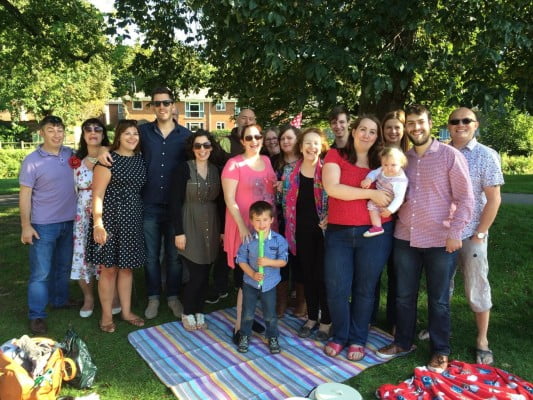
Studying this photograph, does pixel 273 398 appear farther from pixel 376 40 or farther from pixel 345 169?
pixel 376 40

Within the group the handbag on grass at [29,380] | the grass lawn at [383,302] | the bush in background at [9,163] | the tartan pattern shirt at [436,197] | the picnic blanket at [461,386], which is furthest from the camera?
the bush in background at [9,163]

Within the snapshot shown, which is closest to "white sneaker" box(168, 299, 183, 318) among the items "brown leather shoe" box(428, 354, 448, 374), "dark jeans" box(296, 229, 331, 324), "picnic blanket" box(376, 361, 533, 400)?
"dark jeans" box(296, 229, 331, 324)

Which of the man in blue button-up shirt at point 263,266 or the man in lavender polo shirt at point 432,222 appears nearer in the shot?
the man in lavender polo shirt at point 432,222

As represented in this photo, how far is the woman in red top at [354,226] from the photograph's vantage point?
11.1 feet

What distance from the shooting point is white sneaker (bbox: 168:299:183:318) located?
15.3 feet

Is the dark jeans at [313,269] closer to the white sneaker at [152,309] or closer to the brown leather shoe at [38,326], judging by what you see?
the white sneaker at [152,309]

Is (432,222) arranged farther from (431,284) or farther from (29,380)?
(29,380)

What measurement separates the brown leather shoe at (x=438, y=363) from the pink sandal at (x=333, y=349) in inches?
29.9

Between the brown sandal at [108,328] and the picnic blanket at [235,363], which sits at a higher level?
the brown sandal at [108,328]

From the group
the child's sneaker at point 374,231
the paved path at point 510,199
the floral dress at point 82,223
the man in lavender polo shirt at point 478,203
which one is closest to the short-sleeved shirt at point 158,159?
the floral dress at point 82,223

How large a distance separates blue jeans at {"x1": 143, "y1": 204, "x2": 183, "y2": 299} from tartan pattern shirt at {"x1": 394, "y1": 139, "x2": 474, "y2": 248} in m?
2.47

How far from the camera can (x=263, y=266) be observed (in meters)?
3.67

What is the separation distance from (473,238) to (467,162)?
2.06 ft

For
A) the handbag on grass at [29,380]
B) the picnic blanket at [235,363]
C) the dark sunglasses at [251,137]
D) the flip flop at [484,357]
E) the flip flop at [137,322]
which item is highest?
the dark sunglasses at [251,137]
